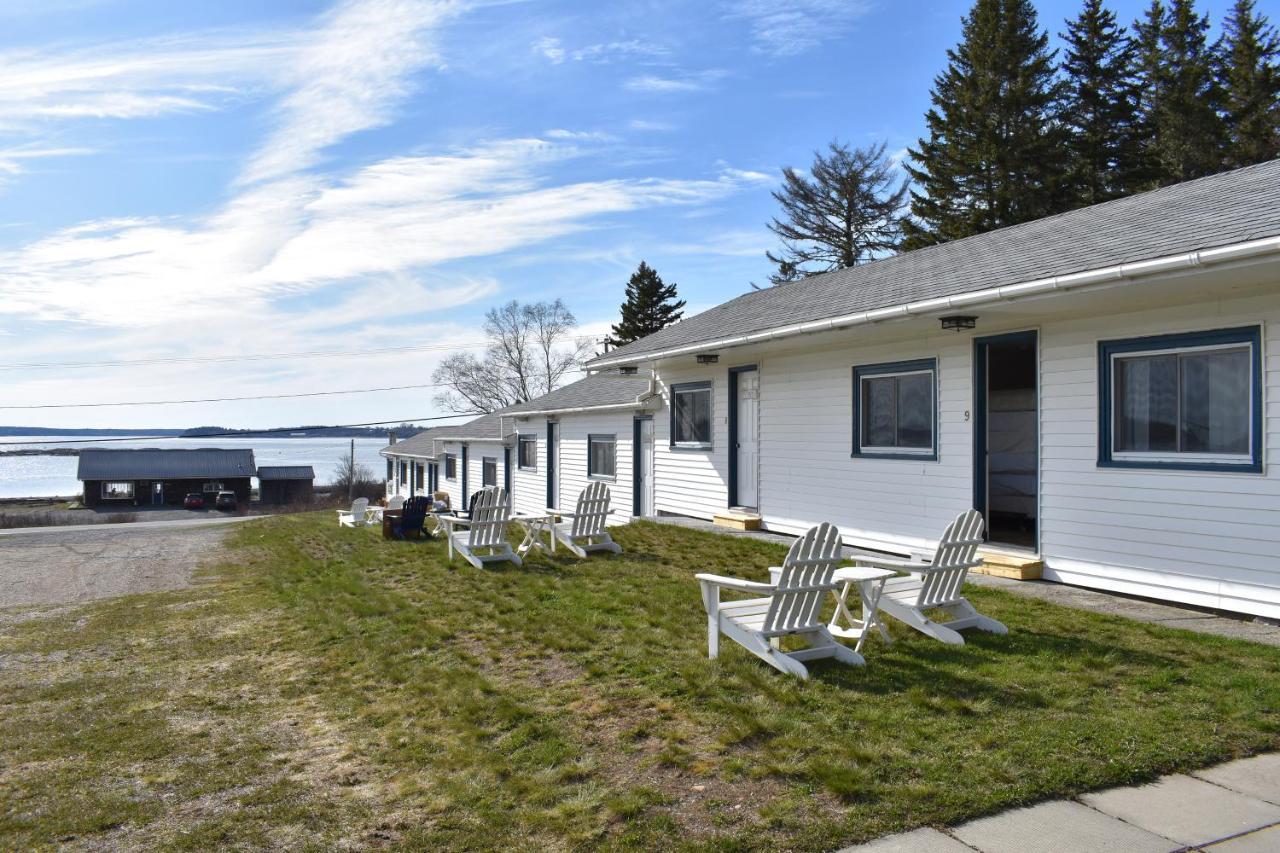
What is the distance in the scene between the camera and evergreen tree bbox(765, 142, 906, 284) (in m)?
35.9

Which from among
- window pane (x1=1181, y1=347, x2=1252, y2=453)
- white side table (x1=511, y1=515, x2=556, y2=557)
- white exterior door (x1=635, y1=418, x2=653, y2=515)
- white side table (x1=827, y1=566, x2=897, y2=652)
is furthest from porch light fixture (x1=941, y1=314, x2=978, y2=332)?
white exterior door (x1=635, y1=418, x2=653, y2=515)

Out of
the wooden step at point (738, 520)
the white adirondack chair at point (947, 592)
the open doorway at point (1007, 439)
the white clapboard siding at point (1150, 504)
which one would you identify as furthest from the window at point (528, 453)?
the white adirondack chair at point (947, 592)

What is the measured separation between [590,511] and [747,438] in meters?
3.56

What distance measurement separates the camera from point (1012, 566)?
8797 mm

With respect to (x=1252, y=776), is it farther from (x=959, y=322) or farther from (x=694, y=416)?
(x=694, y=416)

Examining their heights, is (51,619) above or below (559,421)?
below

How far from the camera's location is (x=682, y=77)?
15.0 metres

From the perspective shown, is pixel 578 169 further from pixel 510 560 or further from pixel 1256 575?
pixel 1256 575

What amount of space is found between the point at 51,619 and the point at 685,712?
308 inches

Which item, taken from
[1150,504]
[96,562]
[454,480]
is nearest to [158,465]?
[454,480]

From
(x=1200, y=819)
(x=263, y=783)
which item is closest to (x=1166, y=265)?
(x=1200, y=819)

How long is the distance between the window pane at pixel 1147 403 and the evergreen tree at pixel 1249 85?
77.3 feet

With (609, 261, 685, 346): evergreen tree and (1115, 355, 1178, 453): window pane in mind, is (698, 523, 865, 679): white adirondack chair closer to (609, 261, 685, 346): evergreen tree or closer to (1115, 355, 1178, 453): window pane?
(1115, 355, 1178, 453): window pane

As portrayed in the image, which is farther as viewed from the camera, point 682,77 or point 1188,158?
point 1188,158
